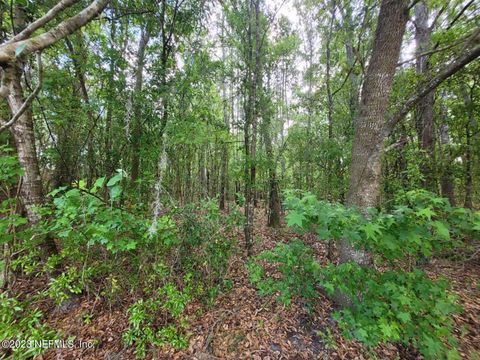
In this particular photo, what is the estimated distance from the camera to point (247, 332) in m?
2.72

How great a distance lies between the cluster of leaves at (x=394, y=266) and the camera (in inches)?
66.7

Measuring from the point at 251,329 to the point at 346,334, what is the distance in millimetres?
1279

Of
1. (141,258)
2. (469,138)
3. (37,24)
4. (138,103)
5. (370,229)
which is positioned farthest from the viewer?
(469,138)

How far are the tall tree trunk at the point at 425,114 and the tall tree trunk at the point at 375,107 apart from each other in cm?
273

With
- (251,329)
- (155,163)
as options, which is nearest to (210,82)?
(155,163)

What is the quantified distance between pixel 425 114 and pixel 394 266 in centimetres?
424

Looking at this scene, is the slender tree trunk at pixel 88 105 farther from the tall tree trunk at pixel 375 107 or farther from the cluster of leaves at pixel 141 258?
the tall tree trunk at pixel 375 107

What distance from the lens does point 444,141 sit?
18.9 feet

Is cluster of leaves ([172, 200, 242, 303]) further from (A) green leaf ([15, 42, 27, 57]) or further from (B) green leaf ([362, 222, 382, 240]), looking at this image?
(A) green leaf ([15, 42, 27, 57])

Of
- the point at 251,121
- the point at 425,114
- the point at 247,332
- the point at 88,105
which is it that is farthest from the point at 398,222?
the point at 88,105

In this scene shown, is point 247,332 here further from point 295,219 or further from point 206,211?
point 295,219

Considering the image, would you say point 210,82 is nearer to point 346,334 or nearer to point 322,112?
point 322,112

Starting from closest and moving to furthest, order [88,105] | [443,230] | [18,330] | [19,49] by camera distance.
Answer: [19,49] < [443,230] < [18,330] < [88,105]

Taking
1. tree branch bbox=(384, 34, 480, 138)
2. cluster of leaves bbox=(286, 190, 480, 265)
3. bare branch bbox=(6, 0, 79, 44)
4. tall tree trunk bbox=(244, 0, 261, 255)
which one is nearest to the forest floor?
tall tree trunk bbox=(244, 0, 261, 255)
